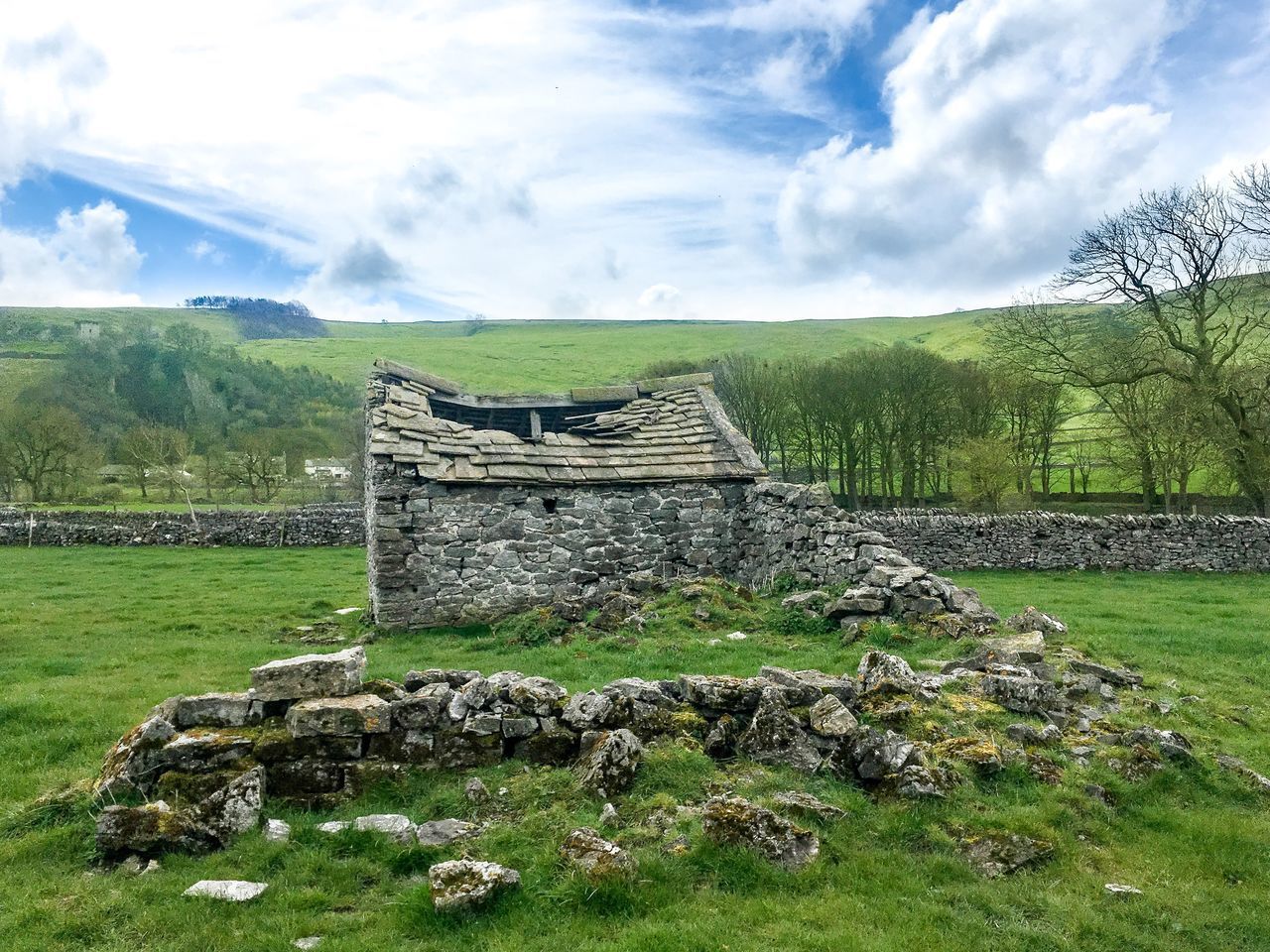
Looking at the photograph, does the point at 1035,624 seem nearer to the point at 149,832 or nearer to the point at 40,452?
the point at 149,832

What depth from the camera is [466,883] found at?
13.6ft

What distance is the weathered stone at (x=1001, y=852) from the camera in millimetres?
4566

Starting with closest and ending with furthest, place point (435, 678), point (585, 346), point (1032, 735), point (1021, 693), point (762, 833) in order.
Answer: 1. point (762, 833)
2. point (1032, 735)
3. point (435, 678)
4. point (1021, 693)
5. point (585, 346)

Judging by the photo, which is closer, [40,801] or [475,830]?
[475,830]

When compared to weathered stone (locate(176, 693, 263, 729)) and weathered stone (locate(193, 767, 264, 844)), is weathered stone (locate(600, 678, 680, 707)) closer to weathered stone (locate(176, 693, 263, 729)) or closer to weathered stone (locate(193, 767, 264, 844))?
weathered stone (locate(193, 767, 264, 844))

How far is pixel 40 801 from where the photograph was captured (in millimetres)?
5262

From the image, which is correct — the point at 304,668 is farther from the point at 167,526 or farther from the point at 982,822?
the point at 167,526

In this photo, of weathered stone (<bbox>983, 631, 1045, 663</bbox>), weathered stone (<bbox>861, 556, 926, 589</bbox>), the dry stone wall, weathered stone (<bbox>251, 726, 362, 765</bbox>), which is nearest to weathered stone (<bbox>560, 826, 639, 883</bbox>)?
weathered stone (<bbox>251, 726, 362, 765</bbox>)

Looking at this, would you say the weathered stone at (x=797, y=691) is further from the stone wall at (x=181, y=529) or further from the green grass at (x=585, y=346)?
the green grass at (x=585, y=346)

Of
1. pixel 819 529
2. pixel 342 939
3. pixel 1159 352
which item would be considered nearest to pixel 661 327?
pixel 1159 352

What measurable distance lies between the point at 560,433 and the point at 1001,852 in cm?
1161

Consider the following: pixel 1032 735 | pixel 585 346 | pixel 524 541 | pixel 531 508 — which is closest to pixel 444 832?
pixel 1032 735

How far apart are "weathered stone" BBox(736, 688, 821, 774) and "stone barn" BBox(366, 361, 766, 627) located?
21.7 ft

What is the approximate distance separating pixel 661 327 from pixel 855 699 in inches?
4681
